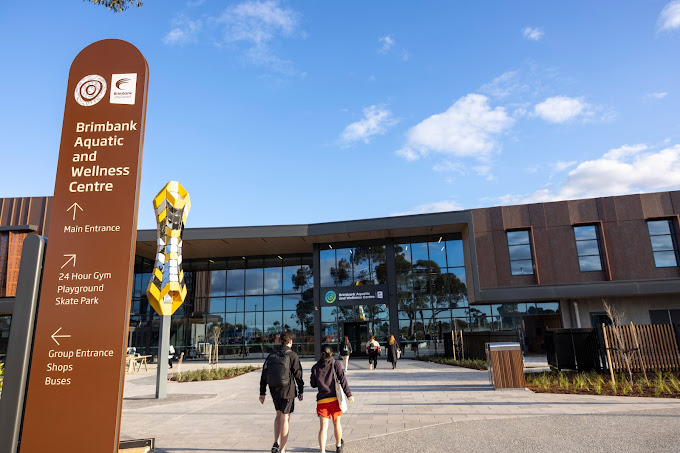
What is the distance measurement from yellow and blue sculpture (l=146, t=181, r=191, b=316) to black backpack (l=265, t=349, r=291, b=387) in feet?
26.7

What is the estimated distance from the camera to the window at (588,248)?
2608 centimetres

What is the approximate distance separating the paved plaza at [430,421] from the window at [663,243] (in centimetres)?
1808

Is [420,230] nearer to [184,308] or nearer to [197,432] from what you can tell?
[184,308]

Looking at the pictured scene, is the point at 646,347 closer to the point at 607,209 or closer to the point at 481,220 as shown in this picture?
the point at 481,220

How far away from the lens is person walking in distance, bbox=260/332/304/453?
20.4 ft

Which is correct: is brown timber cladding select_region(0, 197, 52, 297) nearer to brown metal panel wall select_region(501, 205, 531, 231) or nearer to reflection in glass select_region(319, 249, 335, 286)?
reflection in glass select_region(319, 249, 335, 286)

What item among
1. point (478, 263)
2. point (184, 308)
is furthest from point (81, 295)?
point (184, 308)

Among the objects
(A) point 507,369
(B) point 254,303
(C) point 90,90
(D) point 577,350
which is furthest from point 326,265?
(C) point 90,90

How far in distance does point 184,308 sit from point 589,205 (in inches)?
1127

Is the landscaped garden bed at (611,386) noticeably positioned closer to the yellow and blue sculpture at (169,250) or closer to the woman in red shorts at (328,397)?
the woman in red shorts at (328,397)

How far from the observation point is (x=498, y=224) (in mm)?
26906

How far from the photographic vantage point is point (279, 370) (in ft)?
20.6

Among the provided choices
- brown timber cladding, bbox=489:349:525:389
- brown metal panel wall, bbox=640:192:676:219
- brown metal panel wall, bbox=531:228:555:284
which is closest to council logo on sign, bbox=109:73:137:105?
brown timber cladding, bbox=489:349:525:389

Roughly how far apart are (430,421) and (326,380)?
3.26 meters
